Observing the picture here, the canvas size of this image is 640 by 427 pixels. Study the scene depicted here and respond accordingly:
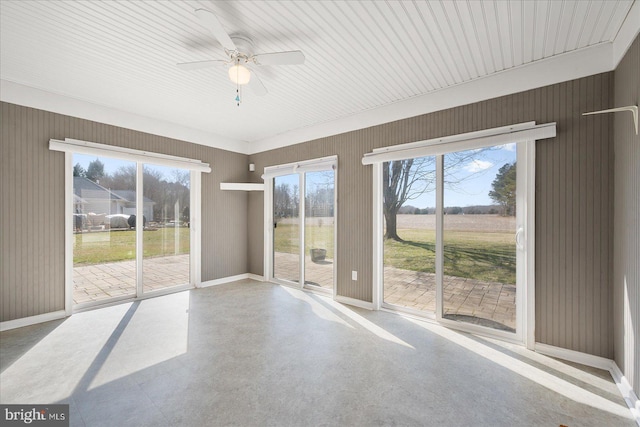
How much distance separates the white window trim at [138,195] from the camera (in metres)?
3.32

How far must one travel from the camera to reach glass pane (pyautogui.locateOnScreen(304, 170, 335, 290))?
424 centimetres

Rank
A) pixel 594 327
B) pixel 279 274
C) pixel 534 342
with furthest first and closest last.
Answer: pixel 279 274, pixel 534 342, pixel 594 327

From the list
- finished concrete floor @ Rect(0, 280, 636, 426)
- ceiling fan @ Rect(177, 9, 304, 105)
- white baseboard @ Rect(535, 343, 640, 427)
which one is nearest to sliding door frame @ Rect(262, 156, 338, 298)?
finished concrete floor @ Rect(0, 280, 636, 426)

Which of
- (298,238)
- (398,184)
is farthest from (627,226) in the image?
(298,238)

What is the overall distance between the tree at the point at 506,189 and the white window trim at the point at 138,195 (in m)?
4.32

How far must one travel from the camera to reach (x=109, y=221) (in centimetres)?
377

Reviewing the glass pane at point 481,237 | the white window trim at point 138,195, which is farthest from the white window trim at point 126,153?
the glass pane at point 481,237

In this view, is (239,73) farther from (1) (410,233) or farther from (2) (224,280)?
(2) (224,280)

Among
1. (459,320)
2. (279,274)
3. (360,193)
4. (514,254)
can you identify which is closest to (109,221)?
(279,274)

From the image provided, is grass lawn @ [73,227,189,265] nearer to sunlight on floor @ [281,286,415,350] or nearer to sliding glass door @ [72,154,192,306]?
sliding glass door @ [72,154,192,306]

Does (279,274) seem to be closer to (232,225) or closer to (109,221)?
(232,225)

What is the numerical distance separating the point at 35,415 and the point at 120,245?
8.42ft

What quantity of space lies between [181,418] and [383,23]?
121 inches

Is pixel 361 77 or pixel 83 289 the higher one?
pixel 361 77
